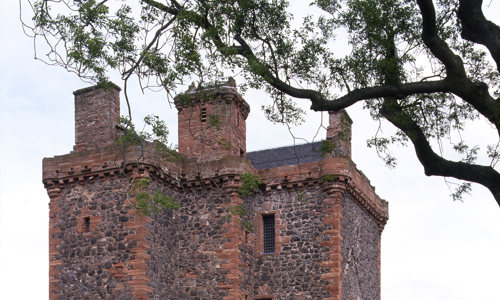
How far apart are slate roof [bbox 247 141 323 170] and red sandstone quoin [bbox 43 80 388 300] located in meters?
1.10

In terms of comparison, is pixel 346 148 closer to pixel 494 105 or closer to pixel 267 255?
pixel 267 255

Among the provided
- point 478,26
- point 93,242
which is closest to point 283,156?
point 93,242

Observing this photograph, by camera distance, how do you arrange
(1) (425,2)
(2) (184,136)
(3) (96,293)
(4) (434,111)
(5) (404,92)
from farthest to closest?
(2) (184,136)
(3) (96,293)
(4) (434,111)
(5) (404,92)
(1) (425,2)

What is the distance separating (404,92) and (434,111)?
9.08 ft

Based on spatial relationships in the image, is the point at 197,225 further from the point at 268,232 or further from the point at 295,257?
the point at 295,257

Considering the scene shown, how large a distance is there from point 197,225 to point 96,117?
5.11m

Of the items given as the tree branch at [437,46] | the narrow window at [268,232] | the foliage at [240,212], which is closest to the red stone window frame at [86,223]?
the foliage at [240,212]

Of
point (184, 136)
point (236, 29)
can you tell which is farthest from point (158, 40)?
point (184, 136)

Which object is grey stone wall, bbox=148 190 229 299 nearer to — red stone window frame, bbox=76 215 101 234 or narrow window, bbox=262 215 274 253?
narrow window, bbox=262 215 274 253

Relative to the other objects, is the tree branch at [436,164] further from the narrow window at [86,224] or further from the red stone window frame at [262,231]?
the narrow window at [86,224]

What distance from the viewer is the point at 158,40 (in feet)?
51.1

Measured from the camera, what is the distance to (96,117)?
2780 cm

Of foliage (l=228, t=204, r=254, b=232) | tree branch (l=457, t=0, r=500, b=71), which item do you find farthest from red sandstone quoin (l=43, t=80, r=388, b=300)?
tree branch (l=457, t=0, r=500, b=71)

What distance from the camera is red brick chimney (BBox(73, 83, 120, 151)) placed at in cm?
2753
